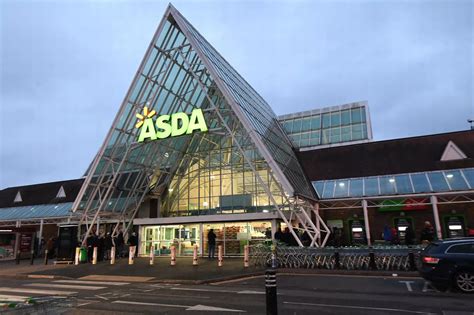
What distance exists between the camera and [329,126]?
119 feet

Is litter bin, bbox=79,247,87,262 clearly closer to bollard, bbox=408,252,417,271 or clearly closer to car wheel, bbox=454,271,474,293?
bollard, bbox=408,252,417,271

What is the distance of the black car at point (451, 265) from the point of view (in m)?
10.4

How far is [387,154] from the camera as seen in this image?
26.7 metres

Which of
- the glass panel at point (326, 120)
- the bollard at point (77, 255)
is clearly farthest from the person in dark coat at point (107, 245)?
the glass panel at point (326, 120)

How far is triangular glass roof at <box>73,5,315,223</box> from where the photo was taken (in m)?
23.7

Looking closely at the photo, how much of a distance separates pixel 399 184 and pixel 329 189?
4.43 meters

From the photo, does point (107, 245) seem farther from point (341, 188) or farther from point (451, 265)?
point (451, 265)

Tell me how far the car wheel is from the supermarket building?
931 centimetres

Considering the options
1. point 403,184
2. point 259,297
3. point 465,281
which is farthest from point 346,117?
point 259,297

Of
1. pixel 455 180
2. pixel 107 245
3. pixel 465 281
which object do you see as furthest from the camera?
pixel 107 245

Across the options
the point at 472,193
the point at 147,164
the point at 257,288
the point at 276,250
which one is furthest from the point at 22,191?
the point at 472,193

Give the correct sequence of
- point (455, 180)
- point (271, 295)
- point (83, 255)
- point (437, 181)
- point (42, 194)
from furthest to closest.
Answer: point (42, 194), point (83, 255), point (437, 181), point (455, 180), point (271, 295)

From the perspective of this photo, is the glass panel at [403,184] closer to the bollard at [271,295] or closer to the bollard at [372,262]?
the bollard at [372,262]

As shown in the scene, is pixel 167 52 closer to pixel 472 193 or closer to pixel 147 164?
pixel 147 164
